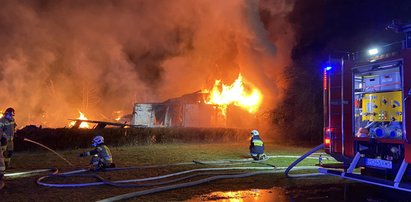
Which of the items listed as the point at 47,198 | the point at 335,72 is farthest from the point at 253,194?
the point at 47,198

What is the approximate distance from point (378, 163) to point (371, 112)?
131 cm

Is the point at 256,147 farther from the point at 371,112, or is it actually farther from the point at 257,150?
the point at 371,112

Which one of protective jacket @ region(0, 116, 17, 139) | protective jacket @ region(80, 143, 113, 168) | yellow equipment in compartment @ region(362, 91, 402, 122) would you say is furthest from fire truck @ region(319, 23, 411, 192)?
protective jacket @ region(0, 116, 17, 139)

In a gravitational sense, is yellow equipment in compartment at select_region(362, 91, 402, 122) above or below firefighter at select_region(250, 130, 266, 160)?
above

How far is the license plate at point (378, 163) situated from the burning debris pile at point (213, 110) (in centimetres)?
1929

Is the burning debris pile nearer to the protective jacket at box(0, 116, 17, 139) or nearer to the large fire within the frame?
the large fire

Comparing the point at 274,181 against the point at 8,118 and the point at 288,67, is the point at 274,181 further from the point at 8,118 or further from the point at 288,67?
the point at 288,67

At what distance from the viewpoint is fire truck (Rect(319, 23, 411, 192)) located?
19.8ft

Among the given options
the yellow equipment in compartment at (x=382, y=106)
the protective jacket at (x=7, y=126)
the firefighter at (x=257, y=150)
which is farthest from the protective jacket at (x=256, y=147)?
the protective jacket at (x=7, y=126)

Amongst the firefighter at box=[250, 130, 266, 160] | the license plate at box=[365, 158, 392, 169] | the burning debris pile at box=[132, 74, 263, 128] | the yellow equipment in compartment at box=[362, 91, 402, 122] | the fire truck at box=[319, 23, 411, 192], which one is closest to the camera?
the fire truck at box=[319, 23, 411, 192]

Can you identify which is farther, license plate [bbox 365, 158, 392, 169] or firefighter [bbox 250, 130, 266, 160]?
firefighter [bbox 250, 130, 266, 160]

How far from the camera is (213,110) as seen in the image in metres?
26.0

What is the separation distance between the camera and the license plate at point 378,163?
6.18 meters

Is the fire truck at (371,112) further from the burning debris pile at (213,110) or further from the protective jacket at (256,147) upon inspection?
the burning debris pile at (213,110)
